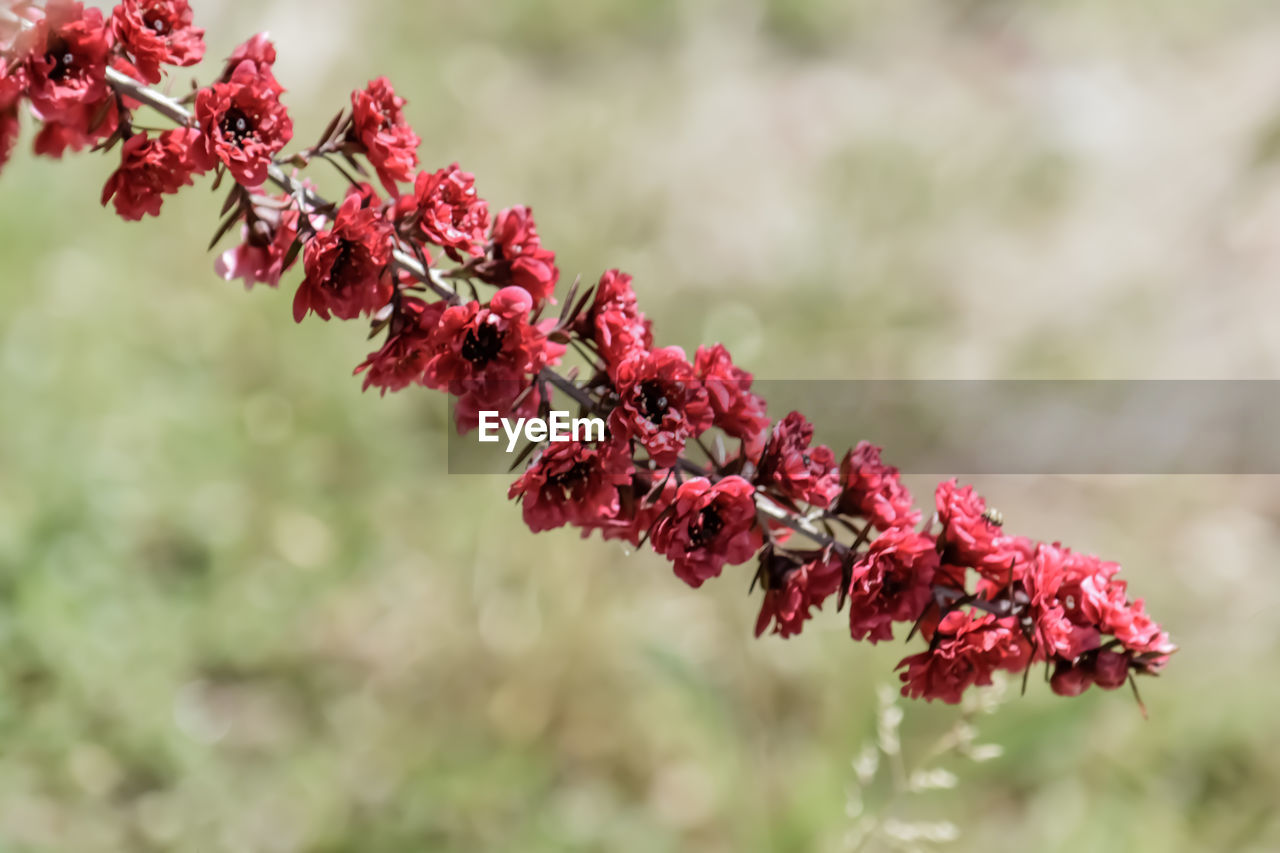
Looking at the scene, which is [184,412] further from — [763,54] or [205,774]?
[763,54]

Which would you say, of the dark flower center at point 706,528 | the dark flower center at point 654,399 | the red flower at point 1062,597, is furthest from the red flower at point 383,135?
the red flower at point 1062,597

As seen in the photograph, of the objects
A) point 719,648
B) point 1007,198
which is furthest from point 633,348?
point 1007,198

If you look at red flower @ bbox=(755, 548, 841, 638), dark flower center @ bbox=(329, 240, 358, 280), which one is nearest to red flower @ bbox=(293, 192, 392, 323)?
dark flower center @ bbox=(329, 240, 358, 280)

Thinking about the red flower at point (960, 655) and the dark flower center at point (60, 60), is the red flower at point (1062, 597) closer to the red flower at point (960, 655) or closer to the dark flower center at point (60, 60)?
the red flower at point (960, 655)

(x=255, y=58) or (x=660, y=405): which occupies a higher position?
(x=255, y=58)

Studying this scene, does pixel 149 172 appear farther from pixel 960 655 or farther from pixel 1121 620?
pixel 1121 620

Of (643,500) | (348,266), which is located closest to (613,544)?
(643,500)
